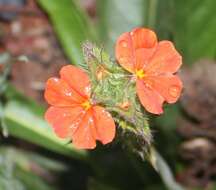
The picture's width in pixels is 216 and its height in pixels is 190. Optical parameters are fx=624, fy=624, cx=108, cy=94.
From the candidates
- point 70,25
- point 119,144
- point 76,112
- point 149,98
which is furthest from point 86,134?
point 70,25

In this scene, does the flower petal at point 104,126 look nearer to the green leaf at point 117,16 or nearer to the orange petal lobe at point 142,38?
the orange petal lobe at point 142,38

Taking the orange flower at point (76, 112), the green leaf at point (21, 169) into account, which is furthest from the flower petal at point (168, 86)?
the green leaf at point (21, 169)

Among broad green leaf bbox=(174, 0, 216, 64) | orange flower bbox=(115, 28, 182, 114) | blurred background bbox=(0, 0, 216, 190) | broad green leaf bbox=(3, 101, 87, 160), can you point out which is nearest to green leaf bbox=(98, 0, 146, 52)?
blurred background bbox=(0, 0, 216, 190)

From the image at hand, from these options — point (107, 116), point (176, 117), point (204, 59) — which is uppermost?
point (204, 59)

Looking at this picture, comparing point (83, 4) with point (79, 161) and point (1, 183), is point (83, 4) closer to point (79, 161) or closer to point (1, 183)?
point (79, 161)

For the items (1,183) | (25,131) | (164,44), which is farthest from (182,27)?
(164,44)

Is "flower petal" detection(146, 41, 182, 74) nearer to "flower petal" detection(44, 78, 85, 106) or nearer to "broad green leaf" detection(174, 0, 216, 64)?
"flower petal" detection(44, 78, 85, 106)
